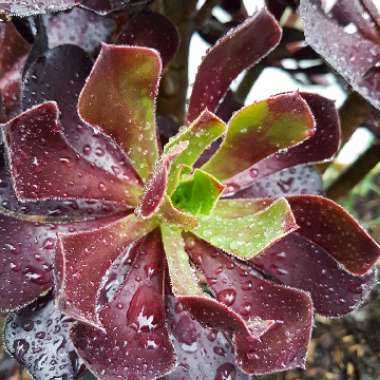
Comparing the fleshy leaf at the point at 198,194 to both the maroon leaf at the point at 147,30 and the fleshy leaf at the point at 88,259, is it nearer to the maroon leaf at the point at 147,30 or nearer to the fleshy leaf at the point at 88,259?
the fleshy leaf at the point at 88,259

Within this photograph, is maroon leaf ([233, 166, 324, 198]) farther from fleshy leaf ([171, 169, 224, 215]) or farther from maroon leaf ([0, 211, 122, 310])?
maroon leaf ([0, 211, 122, 310])

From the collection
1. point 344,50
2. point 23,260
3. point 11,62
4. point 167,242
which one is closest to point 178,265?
point 167,242

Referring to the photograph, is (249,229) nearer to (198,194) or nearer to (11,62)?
(198,194)

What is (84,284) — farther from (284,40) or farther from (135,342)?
(284,40)

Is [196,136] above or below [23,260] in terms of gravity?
above

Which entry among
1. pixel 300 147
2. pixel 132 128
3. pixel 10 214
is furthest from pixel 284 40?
pixel 10 214
